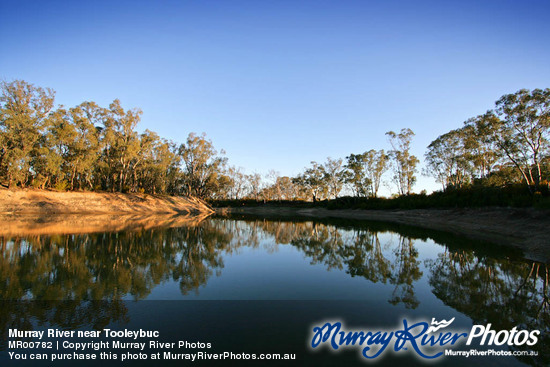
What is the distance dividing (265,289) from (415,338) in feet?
11.9

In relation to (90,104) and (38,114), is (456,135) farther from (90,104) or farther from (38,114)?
(38,114)

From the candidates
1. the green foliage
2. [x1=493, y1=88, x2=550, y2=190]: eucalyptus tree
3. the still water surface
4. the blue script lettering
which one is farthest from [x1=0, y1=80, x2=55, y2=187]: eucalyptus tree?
[x1=493, y1=88, x2=550, y2=190]: eucalyptus tree

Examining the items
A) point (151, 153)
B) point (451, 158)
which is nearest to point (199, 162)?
point (151, 153)

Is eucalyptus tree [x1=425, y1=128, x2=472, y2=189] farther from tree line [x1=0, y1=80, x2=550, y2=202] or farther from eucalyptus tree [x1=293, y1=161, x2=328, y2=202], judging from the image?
eucalyptus tree [x1=293, y1=161, x2=328, y2=202]

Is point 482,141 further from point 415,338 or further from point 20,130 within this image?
point 20,130

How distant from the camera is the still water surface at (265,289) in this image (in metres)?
4.84

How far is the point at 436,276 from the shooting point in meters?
8.77

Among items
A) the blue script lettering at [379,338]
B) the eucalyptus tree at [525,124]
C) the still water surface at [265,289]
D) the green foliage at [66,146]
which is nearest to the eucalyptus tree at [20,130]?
the green foliage at [66,146]

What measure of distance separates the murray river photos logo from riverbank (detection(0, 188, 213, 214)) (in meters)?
37.6

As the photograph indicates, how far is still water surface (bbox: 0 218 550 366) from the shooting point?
15.9ft

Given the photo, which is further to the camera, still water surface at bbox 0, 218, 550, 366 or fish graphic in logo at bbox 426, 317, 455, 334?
fish graphic in logo at bbox 426, 317, 455, 334

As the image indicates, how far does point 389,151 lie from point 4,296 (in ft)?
200

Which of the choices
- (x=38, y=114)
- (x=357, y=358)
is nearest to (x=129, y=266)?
(x=357, y=358)

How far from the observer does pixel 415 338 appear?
4.69 meters
